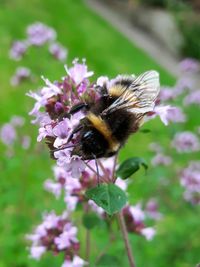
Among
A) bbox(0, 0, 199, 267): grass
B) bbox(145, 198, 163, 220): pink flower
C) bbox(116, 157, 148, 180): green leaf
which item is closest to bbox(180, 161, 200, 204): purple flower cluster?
bbox(0, 0, 199, 267): grass

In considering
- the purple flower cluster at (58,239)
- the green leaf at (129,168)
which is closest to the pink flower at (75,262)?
the purple flower cluster at (58,239)

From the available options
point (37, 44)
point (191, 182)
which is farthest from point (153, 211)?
point (37, 44)

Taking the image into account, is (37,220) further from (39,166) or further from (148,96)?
(148,96)

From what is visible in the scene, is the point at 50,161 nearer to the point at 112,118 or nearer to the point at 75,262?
the point at 75,262

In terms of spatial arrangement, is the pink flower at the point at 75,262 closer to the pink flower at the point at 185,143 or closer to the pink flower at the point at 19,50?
the pink flower at the point at 185,143

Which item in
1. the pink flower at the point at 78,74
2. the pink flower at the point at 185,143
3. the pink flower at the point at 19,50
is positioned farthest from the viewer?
the pink flower at the point at 19,50

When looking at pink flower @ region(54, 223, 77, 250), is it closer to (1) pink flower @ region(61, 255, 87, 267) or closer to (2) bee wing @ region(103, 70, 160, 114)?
(1) pink flower @ region(61, 255, 87, 267)
